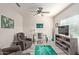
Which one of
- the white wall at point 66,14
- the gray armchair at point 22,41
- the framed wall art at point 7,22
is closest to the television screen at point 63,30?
the white wall at point 66,14

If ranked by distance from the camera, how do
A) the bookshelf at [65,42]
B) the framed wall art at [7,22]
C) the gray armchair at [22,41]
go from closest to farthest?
the framed wall art at [7,22] < the gray armchair at [22,41] < the bookshelf at [65,42]

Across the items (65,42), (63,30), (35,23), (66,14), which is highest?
(66,14)

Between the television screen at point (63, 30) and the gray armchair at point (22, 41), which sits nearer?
the gray armchair at point (22, 41)

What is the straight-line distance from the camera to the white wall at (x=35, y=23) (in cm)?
229

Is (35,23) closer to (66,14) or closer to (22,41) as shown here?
(22,41)

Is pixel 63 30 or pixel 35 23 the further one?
pixel 63 30

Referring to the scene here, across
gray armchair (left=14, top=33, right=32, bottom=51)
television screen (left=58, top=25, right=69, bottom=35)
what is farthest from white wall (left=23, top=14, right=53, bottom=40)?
television screen (left=58, top=25, right=69, bottom=35)

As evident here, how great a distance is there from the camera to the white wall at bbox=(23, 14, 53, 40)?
2.29 meters

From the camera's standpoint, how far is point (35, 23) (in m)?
2.28

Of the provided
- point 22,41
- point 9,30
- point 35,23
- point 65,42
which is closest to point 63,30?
point 65,42

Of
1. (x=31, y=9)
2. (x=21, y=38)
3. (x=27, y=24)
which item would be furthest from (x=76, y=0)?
(x=21, y=38)

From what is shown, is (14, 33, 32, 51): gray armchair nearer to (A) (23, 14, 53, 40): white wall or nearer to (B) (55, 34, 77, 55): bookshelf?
(A) (23, 14, 53, 40): white wall

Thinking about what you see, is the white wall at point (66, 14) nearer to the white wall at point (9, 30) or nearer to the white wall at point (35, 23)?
the white wall at point (35, 23)

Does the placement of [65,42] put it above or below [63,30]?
below
